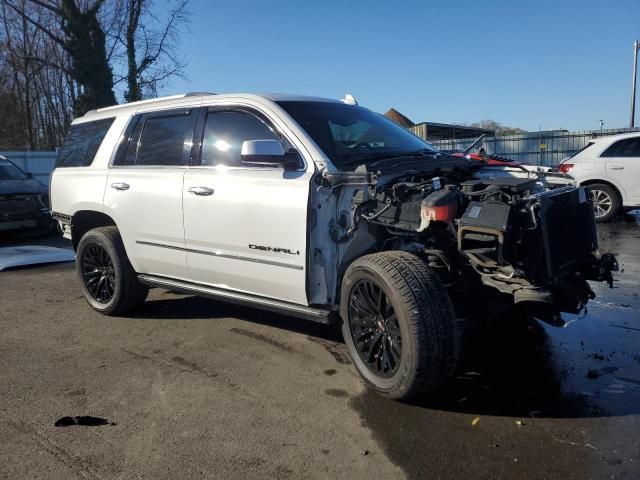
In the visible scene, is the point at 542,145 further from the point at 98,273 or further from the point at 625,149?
the point at 98,273

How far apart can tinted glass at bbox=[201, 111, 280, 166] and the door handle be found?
0.77 feet

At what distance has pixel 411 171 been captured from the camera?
378 centimetres

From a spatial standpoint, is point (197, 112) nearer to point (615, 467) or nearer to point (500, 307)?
point (500, 307)

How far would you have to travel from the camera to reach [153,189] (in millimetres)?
4672

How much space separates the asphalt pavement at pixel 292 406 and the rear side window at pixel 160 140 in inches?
60.0

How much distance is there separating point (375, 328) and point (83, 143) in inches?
154

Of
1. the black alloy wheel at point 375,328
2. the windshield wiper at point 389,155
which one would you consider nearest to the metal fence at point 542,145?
the windshield wiper at point 389,155

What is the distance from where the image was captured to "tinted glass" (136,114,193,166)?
4.62 metres

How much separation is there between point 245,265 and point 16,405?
5.71 feet

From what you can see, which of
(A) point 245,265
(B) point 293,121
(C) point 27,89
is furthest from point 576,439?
(C) point 27,89

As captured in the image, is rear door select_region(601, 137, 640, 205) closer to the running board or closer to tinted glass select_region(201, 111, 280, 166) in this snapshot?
tinted glass select_region(201, 111, 280, 166)

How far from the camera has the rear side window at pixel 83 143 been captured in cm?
549

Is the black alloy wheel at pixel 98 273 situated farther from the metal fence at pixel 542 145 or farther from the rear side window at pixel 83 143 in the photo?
the metal fence at pixel 542 145

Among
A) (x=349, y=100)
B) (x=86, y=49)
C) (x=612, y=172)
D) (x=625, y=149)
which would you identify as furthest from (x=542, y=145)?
(x=86, y=49)
